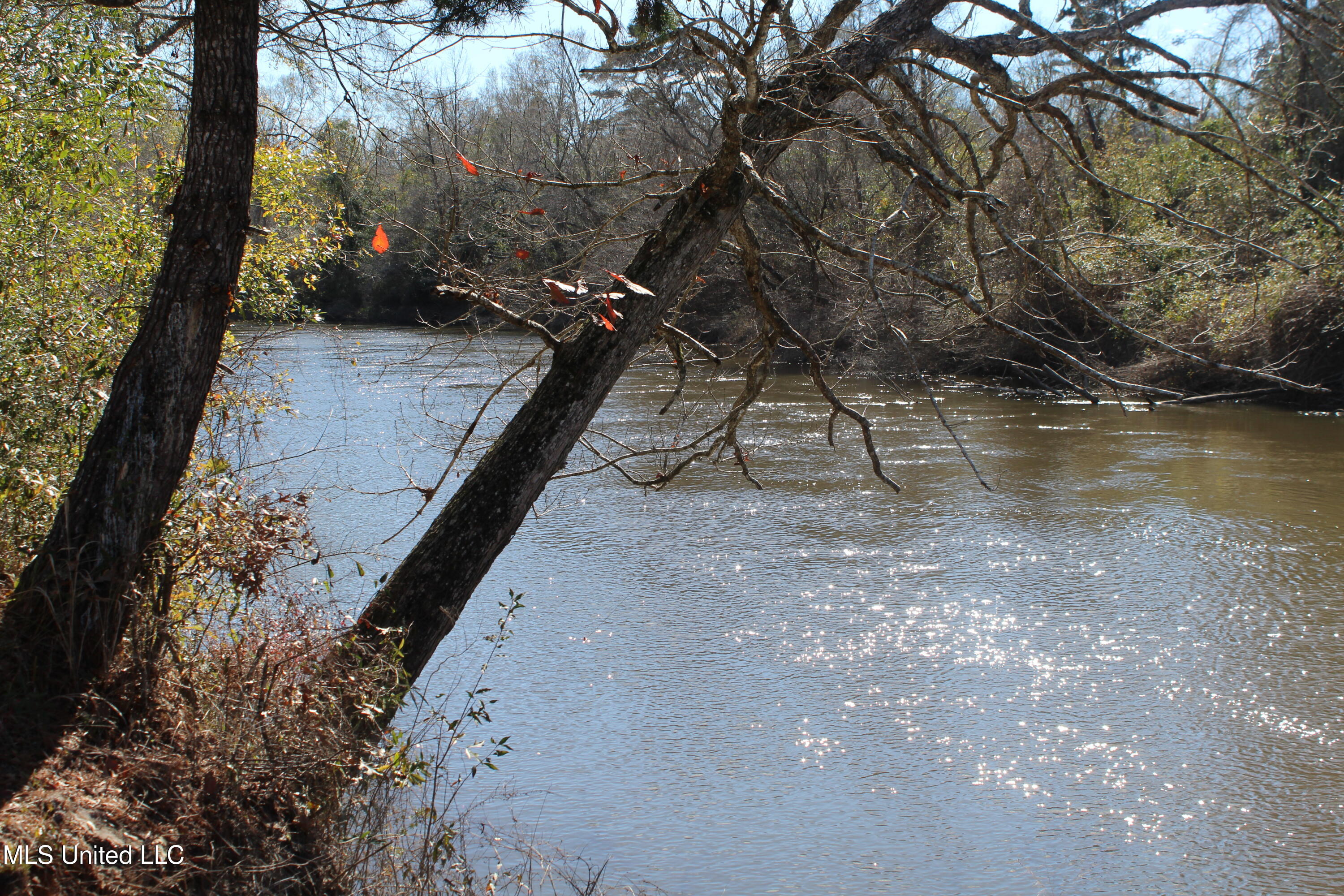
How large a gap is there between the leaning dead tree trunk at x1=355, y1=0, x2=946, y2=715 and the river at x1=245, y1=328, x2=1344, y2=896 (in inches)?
34.6

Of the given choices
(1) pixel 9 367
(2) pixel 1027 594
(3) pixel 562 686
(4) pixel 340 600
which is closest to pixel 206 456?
(4) pixel 340 600

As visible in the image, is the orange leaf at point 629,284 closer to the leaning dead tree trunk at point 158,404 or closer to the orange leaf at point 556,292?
the orange leaf at point 556,292

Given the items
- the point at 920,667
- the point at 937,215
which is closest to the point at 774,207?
the point at 937,215

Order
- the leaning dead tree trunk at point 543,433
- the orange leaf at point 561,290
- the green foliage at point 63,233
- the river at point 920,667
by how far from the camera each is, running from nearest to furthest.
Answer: the orange leaf at point 561,290 < the leaning dead tree trunk at point 543,433 < the green foliage at point 63,233 < the river at point 920,667

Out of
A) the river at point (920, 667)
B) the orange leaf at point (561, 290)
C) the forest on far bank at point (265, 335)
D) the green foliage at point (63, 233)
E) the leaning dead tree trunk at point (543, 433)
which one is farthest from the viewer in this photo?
the river at point (920, 667)

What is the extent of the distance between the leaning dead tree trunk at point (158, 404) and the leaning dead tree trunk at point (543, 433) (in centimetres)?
82

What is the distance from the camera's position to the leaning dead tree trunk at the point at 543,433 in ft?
11.8

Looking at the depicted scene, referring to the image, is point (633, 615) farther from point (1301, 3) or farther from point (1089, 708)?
point (1301, 3)

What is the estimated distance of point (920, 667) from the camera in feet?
19.8

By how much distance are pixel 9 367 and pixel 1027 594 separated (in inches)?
250

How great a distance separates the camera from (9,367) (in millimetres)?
3973

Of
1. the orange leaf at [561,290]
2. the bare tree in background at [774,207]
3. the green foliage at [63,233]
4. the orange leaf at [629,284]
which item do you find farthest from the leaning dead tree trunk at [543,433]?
the green foliage at [63,233]

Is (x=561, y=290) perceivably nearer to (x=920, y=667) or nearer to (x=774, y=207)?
(x=774, y=207)

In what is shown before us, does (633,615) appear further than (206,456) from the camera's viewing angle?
Yes
